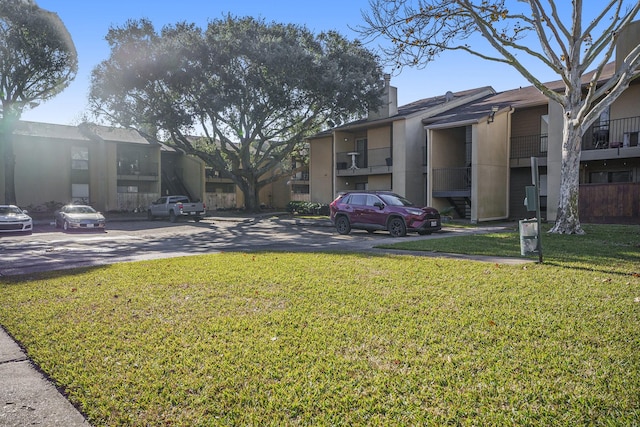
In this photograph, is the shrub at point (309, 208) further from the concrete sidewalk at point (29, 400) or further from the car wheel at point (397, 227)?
the concrete sidewalk at point (29, 400)

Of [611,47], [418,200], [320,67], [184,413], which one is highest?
[320,67]

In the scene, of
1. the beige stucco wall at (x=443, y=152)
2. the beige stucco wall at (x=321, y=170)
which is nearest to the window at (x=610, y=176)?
the beige stucco wall at (x=443, y=152)

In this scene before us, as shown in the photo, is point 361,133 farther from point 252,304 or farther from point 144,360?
point 144,360

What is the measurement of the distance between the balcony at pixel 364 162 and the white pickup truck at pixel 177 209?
978 cm

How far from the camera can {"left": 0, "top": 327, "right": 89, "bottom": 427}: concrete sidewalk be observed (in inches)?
116

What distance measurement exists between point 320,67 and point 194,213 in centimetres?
1253

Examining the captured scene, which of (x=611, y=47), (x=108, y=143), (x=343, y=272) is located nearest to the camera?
(x=343, y=272)

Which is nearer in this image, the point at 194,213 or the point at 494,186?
the point at 494,186

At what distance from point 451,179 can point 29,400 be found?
23825 millimetres

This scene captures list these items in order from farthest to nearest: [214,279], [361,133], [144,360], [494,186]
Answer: [361,133] < [494,186] < [214,279] < [144,360]

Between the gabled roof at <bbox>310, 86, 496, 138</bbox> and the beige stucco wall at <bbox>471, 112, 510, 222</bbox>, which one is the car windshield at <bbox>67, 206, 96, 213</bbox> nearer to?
the gabled roof at <bbox>310, 86, 496, 138</bbox>

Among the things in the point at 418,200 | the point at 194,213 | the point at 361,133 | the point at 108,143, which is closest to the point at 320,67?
the point at 361,133

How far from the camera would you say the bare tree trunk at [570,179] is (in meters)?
14.3

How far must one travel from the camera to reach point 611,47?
13766 millimetres
